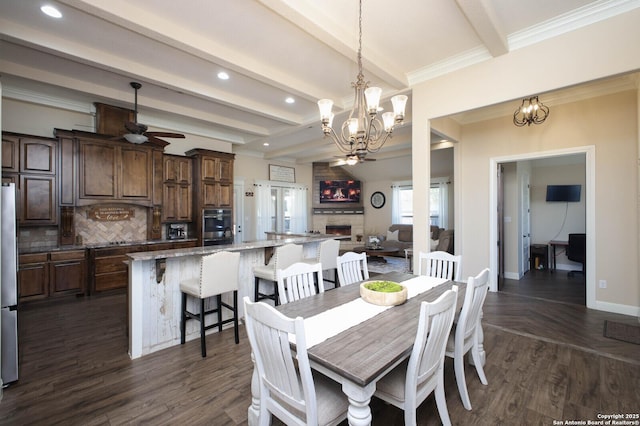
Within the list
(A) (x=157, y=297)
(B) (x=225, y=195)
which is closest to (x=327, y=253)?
(A) (x=157, y=297)

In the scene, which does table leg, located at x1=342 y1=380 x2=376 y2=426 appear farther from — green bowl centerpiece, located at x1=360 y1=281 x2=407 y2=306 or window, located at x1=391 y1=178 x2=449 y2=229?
window, located at x1=391 y1=178 x2=449 y2=229

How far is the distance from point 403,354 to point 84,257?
510 cm

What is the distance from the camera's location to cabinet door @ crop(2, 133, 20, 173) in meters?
3.94

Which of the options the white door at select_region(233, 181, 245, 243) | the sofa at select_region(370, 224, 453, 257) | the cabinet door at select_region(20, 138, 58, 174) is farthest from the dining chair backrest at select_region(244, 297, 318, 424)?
the white door at select_region(233, 181, 245, 243)

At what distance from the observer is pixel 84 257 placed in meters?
4.42

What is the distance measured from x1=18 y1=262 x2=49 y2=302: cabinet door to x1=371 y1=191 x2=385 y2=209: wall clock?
8.20 meters

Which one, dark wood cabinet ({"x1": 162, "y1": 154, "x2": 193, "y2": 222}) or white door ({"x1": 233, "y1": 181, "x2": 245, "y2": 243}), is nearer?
dark wood cabinet ({"x1": 162, "y1": 154, "x2": 193, "y2": 222})

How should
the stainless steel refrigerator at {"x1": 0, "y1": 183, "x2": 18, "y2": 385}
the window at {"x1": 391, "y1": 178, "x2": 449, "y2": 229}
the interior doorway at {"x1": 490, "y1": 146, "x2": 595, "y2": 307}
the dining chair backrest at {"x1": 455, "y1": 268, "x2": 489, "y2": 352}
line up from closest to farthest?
the dining chair backrest at {"x1": 455, "y1": 268, "x2": 489, "y2": 352}
the stainless steel refrigerator at {"x1": 0, "y1": 183, "x2": 18, "y2": 385}
the interior doorway at {"x1": 490, "y1": 146, "x2": 595, "y2": 307}
the window at {"x1": 391, "y1": 178, "x2": 449, "y2": 229}

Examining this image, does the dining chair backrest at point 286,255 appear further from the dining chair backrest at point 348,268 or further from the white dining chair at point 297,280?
the white dining chair at point 297,280

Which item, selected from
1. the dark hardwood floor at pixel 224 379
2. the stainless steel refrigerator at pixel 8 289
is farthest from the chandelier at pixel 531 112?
the stainless steel refrigerator at pixel 8 289

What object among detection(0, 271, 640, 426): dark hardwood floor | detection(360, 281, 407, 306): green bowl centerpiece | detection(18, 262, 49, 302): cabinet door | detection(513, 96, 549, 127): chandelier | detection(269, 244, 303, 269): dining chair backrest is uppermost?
detection(513, 96, 549, 127): chandelier

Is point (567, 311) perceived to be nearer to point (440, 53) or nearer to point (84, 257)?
point (440, 53)

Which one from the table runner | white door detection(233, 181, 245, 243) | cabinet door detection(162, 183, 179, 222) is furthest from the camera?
white door detection(233, 181, 245, 243)

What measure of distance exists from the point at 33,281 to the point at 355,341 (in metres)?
4.97
